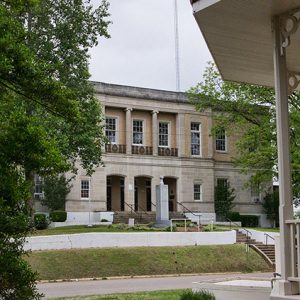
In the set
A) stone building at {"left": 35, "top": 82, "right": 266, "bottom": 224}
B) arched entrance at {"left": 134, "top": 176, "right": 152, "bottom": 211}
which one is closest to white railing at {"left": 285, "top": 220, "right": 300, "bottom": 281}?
stone building at {"left": 35, "top": 82, "right": 266, "bottom": 224}

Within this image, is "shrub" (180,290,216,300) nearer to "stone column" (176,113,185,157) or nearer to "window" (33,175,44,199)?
"window" (33,175,44,199)

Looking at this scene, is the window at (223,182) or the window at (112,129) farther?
the window at (223,182)

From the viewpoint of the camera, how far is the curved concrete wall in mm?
29953

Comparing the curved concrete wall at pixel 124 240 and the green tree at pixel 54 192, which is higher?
the green tree at pixel 54 192

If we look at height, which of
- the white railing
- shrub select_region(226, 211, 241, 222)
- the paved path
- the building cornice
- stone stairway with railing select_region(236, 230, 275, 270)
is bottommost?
the paved path

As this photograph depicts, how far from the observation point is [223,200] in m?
57.1

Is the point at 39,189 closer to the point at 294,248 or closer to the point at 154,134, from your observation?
the point at 154,134

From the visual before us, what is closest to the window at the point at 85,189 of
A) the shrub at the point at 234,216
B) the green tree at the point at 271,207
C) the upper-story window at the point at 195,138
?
the upper-story window at the point at 195,138

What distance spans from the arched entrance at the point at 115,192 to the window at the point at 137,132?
3700 mm

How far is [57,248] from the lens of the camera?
3002cm

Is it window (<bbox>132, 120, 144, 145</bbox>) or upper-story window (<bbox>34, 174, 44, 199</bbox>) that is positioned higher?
window (<bbox>132, 120, 144, 145</bbox>)

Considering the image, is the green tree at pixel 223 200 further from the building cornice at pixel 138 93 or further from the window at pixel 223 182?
the building cornice at pixel 138 93

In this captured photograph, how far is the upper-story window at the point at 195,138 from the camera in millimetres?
57406

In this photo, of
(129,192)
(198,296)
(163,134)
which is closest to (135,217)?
(129,192)
